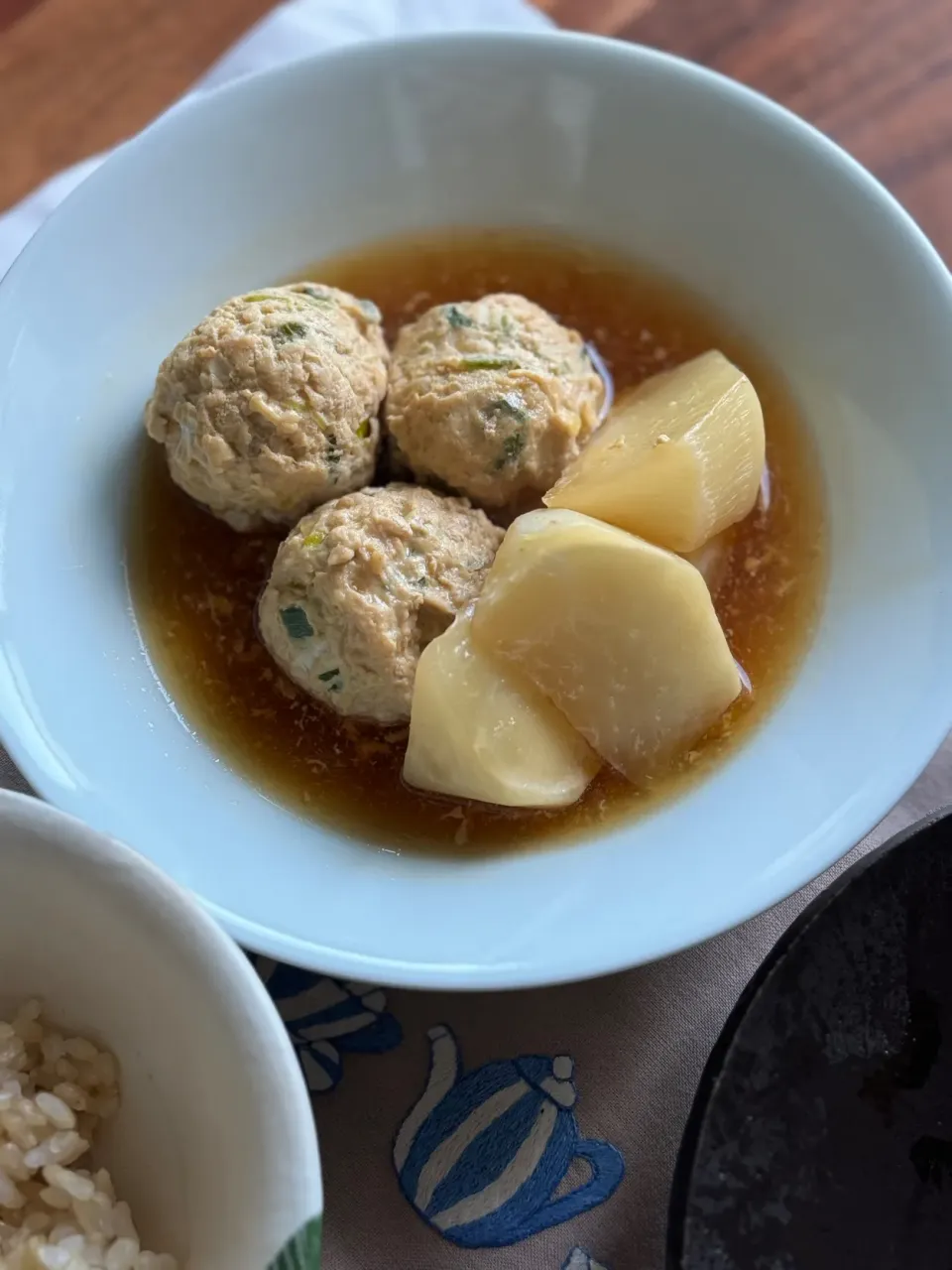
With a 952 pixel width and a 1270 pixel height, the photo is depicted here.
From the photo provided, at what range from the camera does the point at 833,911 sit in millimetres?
1340

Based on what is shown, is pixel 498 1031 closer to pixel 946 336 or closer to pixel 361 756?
pixel 361 756

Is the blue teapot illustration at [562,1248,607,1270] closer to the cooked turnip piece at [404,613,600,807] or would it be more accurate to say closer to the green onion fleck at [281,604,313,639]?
the cooked turnip piece at [404,613,600,807]

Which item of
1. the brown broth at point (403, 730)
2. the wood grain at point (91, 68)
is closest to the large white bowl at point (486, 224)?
the brown broth at point (403, 730)

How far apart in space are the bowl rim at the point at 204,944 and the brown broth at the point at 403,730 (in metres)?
0.53

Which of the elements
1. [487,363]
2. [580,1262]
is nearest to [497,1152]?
[580,1262]

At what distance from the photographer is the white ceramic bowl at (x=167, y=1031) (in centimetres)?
106

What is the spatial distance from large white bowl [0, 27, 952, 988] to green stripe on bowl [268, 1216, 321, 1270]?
1.07ft

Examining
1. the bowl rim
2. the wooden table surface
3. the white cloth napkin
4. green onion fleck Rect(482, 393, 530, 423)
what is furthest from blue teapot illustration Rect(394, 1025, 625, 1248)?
the white cloth napkin

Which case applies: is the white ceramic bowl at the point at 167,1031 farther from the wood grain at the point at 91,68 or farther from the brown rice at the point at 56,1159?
the wood grain at the point at 91,68

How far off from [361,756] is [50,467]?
63 centimetres

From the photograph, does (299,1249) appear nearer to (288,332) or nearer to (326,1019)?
(326,1019)

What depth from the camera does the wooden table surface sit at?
212cm

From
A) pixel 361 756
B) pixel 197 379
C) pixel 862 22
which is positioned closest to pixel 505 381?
pixel 197 379

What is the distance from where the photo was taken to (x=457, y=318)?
180 cm
